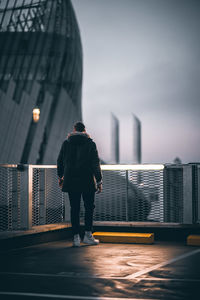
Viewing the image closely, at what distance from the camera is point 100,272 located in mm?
5617

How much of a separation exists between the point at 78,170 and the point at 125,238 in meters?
1.74

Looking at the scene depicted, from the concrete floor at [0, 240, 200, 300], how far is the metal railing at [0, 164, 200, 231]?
A: 1049 millimetres

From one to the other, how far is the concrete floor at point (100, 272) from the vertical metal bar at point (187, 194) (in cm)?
122

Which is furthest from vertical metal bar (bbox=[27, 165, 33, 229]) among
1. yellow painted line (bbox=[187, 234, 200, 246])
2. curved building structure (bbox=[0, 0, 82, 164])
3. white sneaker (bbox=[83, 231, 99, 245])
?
curved building structure (bbox=[0, 0, 82, 164])

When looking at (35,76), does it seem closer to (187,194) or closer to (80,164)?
(187,194)

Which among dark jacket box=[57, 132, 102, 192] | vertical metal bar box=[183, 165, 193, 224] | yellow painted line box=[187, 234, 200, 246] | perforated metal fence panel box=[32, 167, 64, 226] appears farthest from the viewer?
vertical metal bar box=[183, 165, 193, 224]

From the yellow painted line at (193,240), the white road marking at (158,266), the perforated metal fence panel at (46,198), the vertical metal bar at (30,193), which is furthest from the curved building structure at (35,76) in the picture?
the white road marking at (158,266)

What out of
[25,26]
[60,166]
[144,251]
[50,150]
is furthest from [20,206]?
[50,150]

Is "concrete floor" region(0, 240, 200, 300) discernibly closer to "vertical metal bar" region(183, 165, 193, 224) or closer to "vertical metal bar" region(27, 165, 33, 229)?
"vertical metal bar" region(27, 165, 33, 229)

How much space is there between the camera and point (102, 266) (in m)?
6.07

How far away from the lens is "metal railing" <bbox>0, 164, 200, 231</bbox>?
855 cm

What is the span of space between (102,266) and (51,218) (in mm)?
3839

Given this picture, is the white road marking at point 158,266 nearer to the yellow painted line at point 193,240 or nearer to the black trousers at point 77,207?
the yellow painted line at point 193,240

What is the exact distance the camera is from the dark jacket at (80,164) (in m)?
7.96
